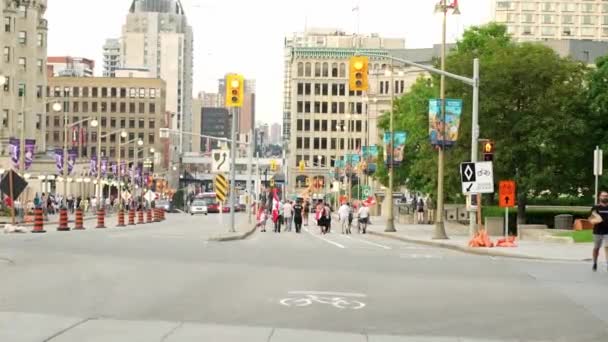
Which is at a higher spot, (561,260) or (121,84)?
(121,84)

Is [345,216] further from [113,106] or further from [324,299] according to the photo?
[113,106]

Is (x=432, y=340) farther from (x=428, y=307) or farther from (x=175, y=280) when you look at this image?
(x=175, y=280)

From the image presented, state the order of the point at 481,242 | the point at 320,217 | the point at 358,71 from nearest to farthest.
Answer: the point at 358,71
the point at 481,242
the point at 320,217

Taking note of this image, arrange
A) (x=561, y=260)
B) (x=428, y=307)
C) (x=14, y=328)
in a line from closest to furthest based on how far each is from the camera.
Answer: (x=14, y=328)
(x=428, y=307)
(x=561, y=260)

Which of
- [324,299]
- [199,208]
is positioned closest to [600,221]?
[324,299]

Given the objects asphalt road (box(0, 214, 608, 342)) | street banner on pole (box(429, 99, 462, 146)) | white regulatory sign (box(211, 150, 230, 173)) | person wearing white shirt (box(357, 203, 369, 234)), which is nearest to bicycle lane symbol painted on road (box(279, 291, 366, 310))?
asphalt road (box(0, 214, 608, 342))

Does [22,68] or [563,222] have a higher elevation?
[22,68]

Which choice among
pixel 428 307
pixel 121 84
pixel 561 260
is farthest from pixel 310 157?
pixel 428 307

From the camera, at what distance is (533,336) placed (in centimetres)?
1369

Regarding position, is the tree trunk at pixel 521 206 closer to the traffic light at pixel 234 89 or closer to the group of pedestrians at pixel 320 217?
the group of pedestrians at pixel 320 217

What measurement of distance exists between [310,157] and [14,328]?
183 m

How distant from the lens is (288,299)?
56.1ft

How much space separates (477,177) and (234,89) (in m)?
9.79

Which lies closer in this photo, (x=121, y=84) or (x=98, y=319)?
(x=98, y=319)
